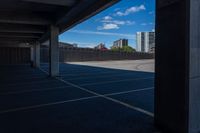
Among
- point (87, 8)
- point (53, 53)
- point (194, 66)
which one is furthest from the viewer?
point (53, 53)

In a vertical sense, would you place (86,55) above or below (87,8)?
below

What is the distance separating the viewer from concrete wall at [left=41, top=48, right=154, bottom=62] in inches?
1516

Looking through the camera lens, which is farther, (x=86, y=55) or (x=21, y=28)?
(x=86, y=55)

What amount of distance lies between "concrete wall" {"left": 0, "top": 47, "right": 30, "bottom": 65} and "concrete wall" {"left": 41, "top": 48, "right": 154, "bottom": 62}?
4785 millimetres

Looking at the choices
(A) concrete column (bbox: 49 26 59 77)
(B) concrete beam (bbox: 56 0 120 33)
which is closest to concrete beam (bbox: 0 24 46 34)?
(A) concrete column (bbox: 49 26 59 77)

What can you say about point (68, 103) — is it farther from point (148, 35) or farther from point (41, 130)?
point (148, 35)

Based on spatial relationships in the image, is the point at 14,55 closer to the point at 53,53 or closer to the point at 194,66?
the point at 53,53

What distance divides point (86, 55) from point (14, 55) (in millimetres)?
15567

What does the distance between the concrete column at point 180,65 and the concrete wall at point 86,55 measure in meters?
34.5

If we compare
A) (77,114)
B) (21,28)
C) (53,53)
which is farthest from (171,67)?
(21,28)

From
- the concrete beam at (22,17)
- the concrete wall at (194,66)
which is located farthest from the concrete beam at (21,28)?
the concrete wall at (194,66)

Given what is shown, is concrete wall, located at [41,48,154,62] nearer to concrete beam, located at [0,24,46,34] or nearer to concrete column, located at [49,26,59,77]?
concrete beam, located at [0,24,46,34]

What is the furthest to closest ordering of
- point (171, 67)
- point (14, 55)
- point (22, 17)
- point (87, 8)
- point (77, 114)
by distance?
point (14, 55), point (22, 17), point (87, 8), point (77, 114), point (171, 67)

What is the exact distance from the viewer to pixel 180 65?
3.29 metres
